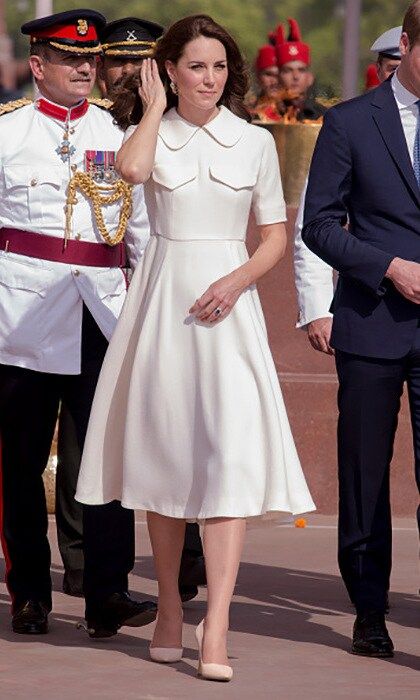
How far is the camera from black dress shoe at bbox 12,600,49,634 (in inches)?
284

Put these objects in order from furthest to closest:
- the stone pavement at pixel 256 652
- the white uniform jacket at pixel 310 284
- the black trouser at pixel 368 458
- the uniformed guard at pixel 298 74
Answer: the uniformed guard at pixel 298 74 → the white uniform jacket at pixel 310 284 → the black trouser at pixel 368 458 → the stone pavement at pixel 256 652

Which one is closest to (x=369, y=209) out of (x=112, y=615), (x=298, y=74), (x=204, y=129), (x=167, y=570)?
(x=204, y=129)

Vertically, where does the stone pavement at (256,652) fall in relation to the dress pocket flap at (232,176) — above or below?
below

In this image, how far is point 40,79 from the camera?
24.0ft

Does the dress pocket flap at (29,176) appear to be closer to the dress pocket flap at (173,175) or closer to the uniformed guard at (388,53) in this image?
the dress pocket flap at (173,175)

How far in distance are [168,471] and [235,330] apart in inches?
18.4

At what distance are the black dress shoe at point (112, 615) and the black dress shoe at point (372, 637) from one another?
711 millimetres

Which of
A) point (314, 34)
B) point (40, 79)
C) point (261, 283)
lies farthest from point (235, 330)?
point (314, 34)

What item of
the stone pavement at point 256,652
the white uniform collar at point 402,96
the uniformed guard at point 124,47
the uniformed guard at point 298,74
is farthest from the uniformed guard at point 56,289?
the uniformed guard at point 298,74

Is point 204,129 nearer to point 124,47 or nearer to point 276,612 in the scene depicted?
point 276,612

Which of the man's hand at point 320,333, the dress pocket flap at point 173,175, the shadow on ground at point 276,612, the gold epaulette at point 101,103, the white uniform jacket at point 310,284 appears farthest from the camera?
the white uniform jacket at point 310,284

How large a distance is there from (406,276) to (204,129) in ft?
2.49

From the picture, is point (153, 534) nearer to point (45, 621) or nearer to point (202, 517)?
point (202, 517)

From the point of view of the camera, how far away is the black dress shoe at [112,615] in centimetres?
716
